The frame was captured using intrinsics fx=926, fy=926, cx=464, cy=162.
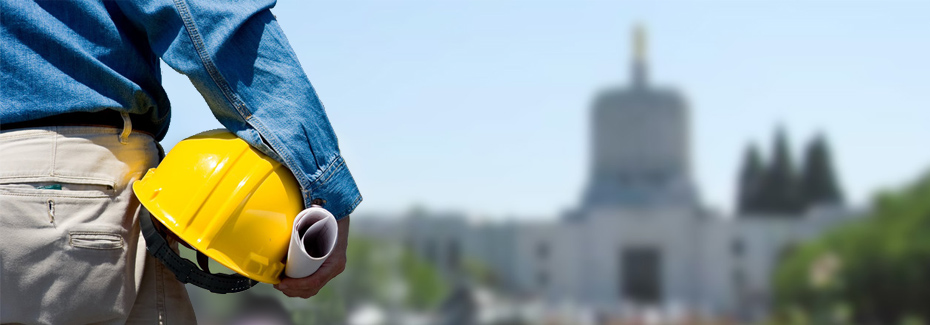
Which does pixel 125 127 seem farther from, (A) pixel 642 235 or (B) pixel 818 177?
(A) pixel 642 235

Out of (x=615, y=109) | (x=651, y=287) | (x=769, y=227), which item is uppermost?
(x=615, y=109)

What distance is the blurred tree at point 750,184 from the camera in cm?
3119

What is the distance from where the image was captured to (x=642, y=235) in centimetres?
3428

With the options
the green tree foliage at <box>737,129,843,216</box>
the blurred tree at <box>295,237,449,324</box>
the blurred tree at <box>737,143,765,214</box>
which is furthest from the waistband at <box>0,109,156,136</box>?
the blurred tree at <box>737,143,765,214</box>

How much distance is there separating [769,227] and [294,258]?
Answer: 30271mm

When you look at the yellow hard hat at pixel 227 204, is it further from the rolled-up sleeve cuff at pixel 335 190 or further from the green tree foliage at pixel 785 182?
the green tree foliage at pixel 785 182

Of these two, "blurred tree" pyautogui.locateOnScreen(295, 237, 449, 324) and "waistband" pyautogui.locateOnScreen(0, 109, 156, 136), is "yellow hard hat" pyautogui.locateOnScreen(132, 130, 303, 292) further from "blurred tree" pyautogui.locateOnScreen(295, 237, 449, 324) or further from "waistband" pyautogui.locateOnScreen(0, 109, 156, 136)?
"blurred tree" pyautogui.locateOnScreen(295, 237, 449, 324)

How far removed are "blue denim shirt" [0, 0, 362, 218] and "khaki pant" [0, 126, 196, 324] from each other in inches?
1.8

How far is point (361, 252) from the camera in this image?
19.9m

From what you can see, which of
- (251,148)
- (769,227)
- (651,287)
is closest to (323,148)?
(251,148)

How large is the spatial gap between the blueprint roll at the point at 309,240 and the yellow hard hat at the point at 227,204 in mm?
20

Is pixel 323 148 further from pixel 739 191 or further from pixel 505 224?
pixel 739 191

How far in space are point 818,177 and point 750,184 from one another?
2.21 meters

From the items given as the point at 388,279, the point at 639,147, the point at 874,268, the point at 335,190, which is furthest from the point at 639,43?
the point at 335,190
